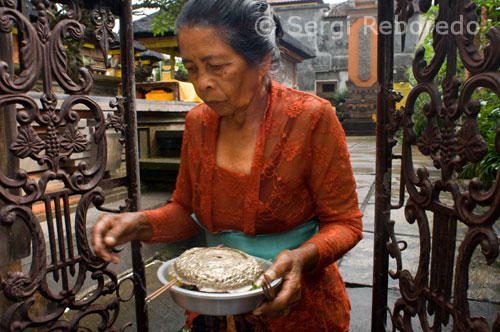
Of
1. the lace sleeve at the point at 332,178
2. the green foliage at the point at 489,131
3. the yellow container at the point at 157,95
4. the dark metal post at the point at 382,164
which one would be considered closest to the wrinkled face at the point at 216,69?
the lace sleeve at the point at 332,178

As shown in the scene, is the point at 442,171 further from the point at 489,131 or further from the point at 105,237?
the point at 489,131

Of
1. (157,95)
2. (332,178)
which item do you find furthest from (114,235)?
(157,95)

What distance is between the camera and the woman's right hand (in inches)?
49.2

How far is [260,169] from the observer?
4.38ft

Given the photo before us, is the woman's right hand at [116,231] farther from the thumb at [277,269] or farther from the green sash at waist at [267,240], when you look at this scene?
the thumb at [277,269]

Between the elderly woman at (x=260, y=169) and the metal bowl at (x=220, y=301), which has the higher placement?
the elderly woman at (x=260, y=169)

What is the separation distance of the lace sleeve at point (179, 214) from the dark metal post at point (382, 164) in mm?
730

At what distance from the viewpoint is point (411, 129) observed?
1.43m

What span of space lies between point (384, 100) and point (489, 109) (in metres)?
3.30

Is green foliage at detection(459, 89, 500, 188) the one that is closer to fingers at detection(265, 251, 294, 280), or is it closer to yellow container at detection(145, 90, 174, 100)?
fingers at detection(265, 251, 294, 280)

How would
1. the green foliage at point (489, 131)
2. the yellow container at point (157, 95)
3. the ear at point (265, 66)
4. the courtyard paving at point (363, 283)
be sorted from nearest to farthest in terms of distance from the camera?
the ear at point (265, 66)
the courtyard paving at point (363, 283)
the green foliage at point (489, 131)
the yellow container at point (157, 95)

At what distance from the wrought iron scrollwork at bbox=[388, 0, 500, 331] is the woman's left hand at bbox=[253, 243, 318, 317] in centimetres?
44

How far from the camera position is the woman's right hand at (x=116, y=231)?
125 cm

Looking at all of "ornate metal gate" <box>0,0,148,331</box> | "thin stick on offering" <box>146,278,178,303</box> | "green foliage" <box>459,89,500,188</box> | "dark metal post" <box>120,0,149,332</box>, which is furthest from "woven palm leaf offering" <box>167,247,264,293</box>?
"green foliage" <box>459,89,500,188</box>
